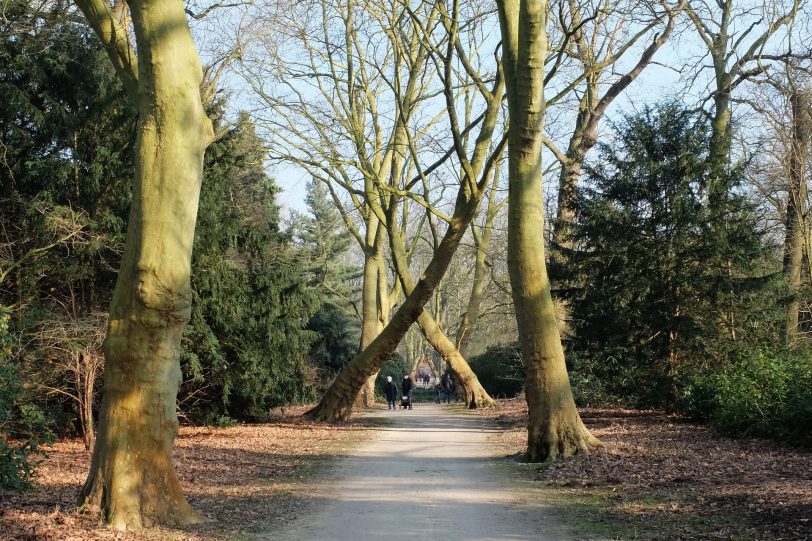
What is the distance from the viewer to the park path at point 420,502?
805cm

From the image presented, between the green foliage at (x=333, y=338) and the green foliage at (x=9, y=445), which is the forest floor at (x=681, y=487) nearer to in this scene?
the green foliage at (x=9, y=445)

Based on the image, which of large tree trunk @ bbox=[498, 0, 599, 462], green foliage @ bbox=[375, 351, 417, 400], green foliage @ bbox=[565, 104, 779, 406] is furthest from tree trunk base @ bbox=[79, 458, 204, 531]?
green foliage @ bbox=[375, 351, 417, 400]

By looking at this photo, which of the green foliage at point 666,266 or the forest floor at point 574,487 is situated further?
the green foliage at point 666,266

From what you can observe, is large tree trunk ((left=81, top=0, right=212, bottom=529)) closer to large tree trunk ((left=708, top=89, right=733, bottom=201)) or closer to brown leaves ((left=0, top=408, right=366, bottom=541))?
brown leaves ((left=0, top=408, right=366, bottom=541))

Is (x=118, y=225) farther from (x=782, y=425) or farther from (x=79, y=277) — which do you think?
(x=782, y=425)

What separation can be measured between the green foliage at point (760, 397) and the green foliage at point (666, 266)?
1586 millimetres

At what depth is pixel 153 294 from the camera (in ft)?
26.6

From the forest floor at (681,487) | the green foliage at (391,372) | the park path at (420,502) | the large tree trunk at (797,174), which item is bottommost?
the park path at (420,502)

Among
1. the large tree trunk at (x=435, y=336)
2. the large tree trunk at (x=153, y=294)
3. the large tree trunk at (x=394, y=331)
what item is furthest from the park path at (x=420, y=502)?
the large tree trunk at (x=435, y=336)

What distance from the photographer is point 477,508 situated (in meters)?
9.47

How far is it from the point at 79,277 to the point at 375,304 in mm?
15627

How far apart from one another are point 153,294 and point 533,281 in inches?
297

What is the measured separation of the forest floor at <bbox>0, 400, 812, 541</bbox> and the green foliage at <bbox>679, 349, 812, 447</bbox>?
42 centimetres

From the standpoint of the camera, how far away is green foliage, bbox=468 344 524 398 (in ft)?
127
